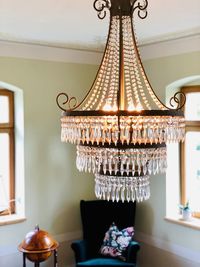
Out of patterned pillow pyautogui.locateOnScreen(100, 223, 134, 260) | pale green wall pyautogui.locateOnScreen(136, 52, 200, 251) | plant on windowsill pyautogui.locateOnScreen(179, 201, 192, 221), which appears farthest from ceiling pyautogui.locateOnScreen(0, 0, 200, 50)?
patterned pillow pyautogui.locateOnScreen(100, 223, 134, 260)

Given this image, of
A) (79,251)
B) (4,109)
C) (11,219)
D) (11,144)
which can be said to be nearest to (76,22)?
(4,109)

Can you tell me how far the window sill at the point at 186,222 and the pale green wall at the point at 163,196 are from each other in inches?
1.9

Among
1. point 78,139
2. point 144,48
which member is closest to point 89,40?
point 144,48

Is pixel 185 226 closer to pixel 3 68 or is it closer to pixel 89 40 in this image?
pixel 89 40

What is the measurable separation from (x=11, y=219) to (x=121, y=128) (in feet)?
9.47

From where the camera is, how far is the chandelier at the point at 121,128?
6.12ft

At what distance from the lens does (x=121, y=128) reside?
1.86 m

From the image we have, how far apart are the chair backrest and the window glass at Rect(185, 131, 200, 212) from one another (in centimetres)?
66

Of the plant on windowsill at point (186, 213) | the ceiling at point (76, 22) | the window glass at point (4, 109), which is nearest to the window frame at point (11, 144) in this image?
the window glass at point (4, 109)

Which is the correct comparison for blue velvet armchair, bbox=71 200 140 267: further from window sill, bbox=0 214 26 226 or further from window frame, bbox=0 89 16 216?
window frame, bbox=0 89 16 216

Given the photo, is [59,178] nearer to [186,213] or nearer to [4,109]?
[4,109]

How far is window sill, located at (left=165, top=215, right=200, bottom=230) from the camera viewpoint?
417 cm

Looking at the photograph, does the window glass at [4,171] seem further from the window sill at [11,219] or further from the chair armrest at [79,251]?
the chair armrest at [79,251]

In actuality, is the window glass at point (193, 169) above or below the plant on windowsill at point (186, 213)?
above
